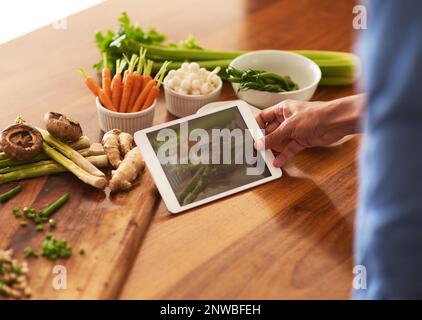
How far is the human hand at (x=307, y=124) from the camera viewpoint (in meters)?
1.58

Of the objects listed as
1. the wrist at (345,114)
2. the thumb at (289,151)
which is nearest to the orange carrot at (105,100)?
the thumb at (289,151)

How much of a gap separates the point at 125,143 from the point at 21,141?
25 cm

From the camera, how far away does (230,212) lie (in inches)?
59.6

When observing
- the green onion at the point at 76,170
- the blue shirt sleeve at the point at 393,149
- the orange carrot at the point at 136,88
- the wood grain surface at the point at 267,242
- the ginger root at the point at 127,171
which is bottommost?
the wood grain surface at the point at 267,242

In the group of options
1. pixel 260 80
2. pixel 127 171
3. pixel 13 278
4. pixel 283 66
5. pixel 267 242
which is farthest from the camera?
pixel 283 66

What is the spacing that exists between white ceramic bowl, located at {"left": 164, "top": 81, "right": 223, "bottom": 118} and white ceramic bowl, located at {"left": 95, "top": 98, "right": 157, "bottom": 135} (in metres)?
0.08

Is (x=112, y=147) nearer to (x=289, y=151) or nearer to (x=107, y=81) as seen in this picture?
(x=107, y=81)

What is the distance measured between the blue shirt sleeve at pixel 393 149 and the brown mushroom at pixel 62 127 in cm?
84

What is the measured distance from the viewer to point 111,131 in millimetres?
1673

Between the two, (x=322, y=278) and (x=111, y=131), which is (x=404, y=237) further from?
(x=111, y=131)

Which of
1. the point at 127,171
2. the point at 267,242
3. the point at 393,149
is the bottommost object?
the point at 267,242

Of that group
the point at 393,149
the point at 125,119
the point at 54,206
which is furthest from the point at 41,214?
the point at 393,149

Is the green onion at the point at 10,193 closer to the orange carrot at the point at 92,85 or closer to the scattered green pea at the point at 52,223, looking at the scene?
the scattered green pea at the point at 52,223
